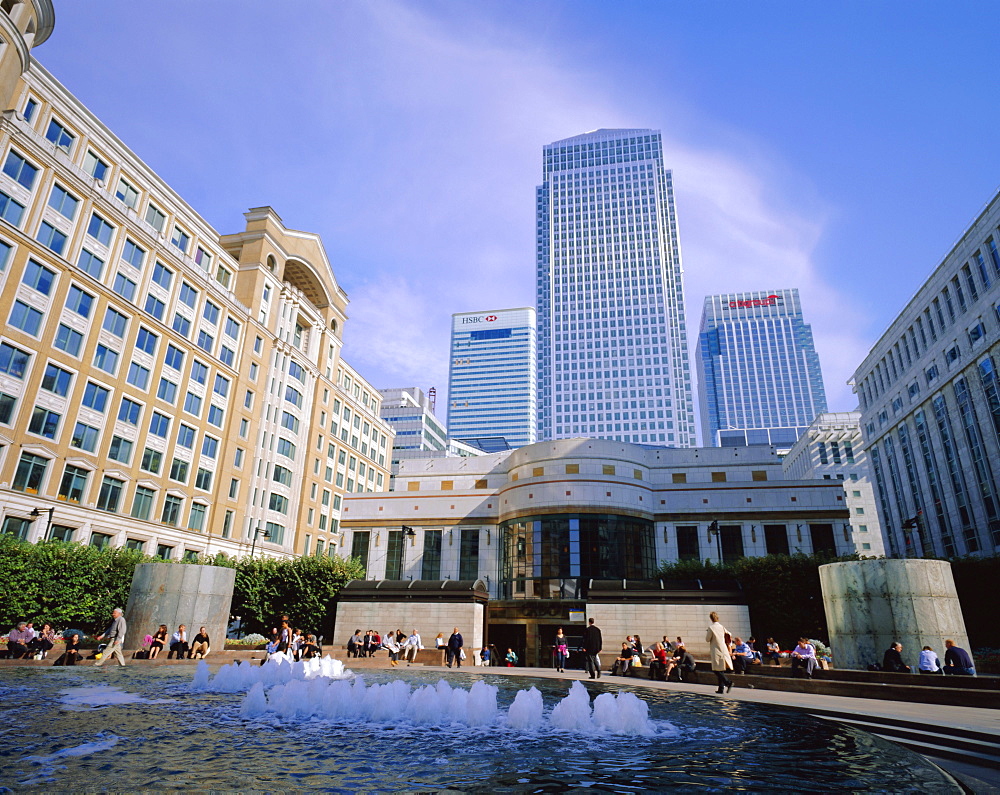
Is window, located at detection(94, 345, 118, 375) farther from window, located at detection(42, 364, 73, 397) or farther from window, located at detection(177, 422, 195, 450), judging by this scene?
window, located at detection(177, 422, 195, 450)

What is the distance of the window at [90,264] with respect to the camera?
43.0m

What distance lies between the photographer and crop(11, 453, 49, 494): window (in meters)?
37.2

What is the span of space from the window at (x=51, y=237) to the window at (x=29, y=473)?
1418 centimetres

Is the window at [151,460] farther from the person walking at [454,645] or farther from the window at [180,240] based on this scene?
the person walking at [454,645]

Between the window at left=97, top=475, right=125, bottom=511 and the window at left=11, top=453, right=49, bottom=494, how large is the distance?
4.46 m

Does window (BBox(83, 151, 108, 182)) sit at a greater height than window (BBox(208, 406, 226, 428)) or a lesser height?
greater

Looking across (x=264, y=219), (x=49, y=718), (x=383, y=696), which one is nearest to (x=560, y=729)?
(x=383, y=696)

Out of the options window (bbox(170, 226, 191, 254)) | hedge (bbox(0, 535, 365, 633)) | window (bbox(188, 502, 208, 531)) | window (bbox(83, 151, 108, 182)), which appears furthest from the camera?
window (bbox(170, 226, 191, 254))

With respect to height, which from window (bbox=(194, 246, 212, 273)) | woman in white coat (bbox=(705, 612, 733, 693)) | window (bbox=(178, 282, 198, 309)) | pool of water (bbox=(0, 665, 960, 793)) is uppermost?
window (bbox=(194, 246, 212, 273))

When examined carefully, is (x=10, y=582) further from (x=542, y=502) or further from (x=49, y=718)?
(x=542, y=502)

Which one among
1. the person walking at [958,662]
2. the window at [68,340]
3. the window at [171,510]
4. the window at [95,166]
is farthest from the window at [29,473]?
the person walking at [958,662]

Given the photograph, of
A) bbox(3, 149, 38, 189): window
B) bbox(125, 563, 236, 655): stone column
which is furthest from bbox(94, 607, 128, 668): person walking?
bbox(3, 149, 38, 189): window

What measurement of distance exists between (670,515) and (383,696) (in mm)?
40438

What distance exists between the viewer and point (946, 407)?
58.1m
